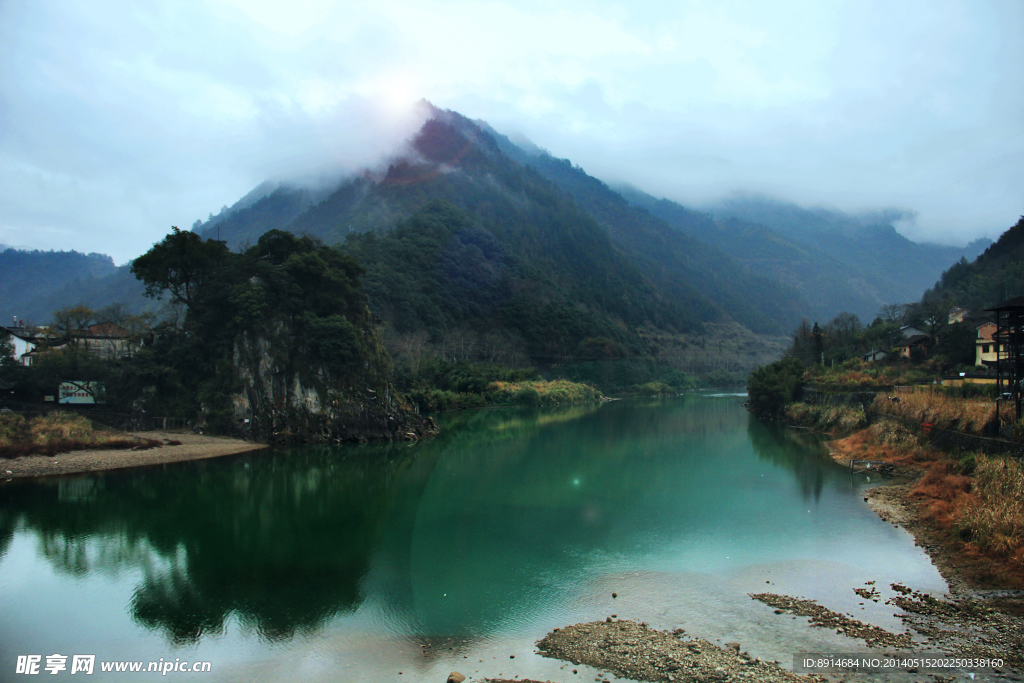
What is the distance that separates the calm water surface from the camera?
966 cm

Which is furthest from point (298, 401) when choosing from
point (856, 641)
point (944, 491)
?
point (856, 641)

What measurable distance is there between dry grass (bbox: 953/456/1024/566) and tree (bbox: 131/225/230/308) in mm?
37122

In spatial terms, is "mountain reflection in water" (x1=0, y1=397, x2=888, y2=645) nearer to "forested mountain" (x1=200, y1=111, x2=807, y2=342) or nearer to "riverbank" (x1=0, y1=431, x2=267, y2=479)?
"riverbank" (x1=0, y1=431, x2=267, y2=479)

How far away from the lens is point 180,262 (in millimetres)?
34375

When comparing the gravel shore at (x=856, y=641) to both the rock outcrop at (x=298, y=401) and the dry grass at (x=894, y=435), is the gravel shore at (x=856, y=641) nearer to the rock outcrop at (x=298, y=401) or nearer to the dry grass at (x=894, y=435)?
the dry grass at (x=894, y=435)

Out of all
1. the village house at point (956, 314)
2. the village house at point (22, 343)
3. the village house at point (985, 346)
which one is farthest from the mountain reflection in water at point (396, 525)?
the village house at point (956, 314)

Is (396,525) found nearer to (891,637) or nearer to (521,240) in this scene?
(891,637)

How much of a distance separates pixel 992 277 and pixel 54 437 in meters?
73.6

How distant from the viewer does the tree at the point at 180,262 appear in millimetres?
34125

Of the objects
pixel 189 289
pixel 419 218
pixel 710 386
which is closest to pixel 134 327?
pixel 189 289

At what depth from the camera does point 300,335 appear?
3419 cm

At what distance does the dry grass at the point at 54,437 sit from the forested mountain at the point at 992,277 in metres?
59.5

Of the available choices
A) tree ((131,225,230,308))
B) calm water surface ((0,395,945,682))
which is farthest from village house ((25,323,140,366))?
calm water surface ((0,395,945,682))

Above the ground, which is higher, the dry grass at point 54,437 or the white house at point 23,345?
the white house at point 23,345
